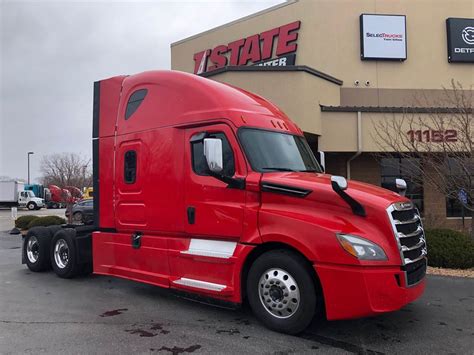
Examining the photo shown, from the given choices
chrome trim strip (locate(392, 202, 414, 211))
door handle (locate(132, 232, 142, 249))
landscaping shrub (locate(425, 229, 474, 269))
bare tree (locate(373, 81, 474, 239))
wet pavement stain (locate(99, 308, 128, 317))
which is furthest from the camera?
bare tree (locate(373, 81, 474, 239))

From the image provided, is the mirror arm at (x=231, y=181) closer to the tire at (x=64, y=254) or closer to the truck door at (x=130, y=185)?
the truck door at (x=130, y=185)

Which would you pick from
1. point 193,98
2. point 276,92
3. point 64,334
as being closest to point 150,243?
point 64,334

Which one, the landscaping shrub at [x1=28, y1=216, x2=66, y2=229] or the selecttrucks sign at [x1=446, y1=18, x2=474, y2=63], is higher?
the selecttrucks sign at [x1=446, y1=18, x2=474, y2=63]

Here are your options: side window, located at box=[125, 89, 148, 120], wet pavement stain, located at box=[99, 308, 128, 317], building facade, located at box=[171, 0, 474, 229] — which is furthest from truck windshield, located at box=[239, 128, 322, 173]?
building facade, located at box=[171, 0, 474, 229]

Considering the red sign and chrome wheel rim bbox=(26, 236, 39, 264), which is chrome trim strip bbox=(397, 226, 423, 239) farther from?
the red sign

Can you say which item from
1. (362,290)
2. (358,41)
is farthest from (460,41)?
(362,290)

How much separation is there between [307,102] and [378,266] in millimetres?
9118

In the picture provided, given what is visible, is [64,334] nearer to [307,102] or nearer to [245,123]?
[245,123]

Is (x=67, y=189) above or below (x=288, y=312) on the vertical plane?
above

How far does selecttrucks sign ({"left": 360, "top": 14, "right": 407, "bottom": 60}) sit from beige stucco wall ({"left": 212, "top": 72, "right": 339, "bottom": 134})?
4016mm

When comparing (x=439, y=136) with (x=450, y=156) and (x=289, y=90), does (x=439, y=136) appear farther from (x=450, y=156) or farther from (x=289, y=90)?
(x=289, y=90)

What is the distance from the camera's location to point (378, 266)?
Answer: 4551 mm

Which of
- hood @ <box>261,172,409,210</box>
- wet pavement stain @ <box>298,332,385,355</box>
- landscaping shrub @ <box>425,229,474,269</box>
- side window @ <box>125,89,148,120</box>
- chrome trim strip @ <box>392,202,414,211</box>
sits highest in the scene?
side window @ <box>125,89,148,120</box>

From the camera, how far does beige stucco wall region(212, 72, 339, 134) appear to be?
13.0 m
